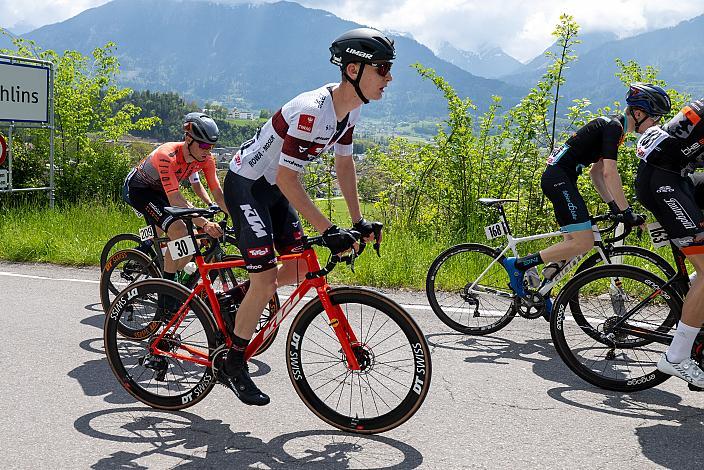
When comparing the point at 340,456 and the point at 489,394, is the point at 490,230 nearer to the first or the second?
the point at 489,394

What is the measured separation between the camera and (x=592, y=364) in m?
5.15

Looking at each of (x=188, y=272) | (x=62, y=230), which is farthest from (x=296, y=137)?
(x=62, y=230)

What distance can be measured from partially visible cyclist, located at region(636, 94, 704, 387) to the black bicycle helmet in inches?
85.0

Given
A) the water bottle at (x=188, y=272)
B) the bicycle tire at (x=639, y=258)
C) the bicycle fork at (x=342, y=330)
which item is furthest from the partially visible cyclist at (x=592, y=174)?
the water bottle at (x=188, y=272)

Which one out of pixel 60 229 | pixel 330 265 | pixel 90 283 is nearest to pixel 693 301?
pixel 330 265

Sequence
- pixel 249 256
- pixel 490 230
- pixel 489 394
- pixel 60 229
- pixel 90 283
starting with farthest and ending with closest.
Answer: pixel 60 229
pixel 90 283
pixel 490 230
pixel 489 394
pixel 249 256

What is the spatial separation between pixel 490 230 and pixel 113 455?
4040 mm

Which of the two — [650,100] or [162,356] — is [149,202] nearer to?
[162,356]

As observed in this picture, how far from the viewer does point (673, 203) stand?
4.73m

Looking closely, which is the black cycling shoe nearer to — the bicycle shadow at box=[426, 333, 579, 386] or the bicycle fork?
the bicycle fork

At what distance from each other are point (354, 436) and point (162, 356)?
1358mm

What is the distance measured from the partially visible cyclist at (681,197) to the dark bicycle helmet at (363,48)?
2.17m

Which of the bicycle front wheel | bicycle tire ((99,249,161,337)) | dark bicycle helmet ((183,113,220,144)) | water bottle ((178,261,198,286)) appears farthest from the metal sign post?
the bicycle front wheel

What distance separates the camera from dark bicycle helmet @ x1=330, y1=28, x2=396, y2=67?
379 centimetres
